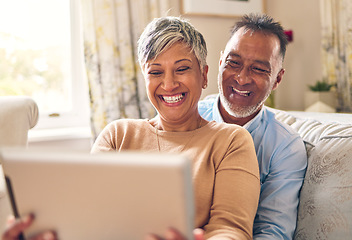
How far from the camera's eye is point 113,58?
2777 mm

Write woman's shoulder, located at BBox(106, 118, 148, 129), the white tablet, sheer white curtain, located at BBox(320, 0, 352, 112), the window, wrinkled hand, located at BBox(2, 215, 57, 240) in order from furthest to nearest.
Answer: sheer white curtain, located at BBox(320, 0, 352, 112), the window, woman's shoulder, located at BBox(106, 118, 148, 129), wrinkled hand, located at BBox(2, 215, 57, 240), the white tablet

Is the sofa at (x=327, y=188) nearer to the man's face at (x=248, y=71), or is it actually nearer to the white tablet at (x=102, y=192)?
the man's face at (x=248, y=71)

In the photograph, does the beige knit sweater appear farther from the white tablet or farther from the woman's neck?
the white tablet

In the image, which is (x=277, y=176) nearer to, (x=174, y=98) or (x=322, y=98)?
(x=174, y=98)

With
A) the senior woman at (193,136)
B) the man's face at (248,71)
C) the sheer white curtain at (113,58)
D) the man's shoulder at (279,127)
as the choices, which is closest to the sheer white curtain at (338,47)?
the sheer white curtain at (113,58)

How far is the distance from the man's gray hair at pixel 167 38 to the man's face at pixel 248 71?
1.29ft

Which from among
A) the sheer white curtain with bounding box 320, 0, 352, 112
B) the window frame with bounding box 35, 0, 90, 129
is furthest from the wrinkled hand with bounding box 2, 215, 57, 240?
the sheer white curtain with bounding box 320, 0, 352, 112

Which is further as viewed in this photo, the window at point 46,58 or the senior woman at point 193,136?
the window at point 46,58

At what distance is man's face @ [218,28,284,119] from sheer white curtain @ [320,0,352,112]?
1.90m

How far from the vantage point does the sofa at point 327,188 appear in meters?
1.21

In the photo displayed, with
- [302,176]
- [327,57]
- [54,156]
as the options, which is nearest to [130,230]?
[54,156]

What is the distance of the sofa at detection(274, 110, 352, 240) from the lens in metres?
1.21

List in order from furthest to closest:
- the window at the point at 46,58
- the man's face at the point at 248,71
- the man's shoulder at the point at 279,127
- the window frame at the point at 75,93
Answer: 1. the window frame at the point at 75,93
2. the window at the point at 46,58
3. the man's face at the point at 248,71
4. the man's shoulder at the point at 279,127

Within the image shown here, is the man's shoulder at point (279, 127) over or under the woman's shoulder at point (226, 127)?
under
